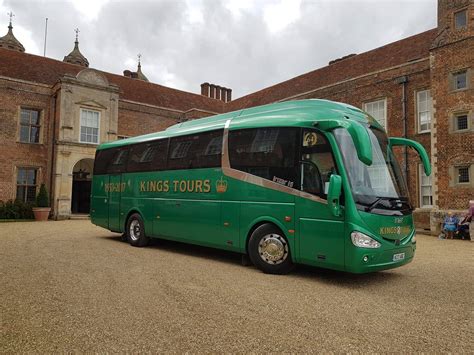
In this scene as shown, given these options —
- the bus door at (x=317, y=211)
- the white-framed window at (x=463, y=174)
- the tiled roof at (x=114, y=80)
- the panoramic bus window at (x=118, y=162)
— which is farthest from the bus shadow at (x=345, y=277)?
the tiled roof at (x=114, y=80)

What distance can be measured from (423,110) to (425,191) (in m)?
3.96

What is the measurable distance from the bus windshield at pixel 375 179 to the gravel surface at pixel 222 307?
1.39 metres

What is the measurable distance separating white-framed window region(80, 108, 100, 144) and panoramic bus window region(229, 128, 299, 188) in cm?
1770

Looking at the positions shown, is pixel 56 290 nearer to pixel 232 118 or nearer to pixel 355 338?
pixel 355 338

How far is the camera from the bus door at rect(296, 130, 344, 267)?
6027 mm

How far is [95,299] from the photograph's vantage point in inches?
196

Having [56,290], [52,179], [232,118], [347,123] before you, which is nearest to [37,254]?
[56,290]

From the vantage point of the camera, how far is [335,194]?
573 centimetres

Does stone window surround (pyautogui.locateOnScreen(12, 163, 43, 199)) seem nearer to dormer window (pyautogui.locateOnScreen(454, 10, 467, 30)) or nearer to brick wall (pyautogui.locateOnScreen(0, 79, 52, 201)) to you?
brick wall (pyautogui.locateOnScreen(0, 79, 52, 201))

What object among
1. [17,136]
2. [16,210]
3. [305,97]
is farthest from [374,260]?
[17,136]

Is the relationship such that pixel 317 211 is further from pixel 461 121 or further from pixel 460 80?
pixel 460 80

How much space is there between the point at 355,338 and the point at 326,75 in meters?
22.9

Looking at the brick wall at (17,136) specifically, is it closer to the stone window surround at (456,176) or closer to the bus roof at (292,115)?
the bus roof at (292,115)

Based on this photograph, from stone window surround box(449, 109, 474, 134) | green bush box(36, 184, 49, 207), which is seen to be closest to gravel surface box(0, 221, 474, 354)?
stone window surround box(449, 109, 474, 134)
